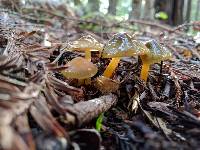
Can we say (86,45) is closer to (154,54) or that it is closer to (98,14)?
(154,54)

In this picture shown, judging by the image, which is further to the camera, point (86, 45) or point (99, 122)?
point (86, 45)

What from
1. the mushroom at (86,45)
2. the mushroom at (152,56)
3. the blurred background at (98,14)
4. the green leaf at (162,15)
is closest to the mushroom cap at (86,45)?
the mushroom at (86,45)

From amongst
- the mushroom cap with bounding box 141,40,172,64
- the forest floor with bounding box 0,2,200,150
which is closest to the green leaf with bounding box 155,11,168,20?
the forest floor with bounding box 0,2,200,150

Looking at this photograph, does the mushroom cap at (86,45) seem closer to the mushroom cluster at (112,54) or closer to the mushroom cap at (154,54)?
the mushroom cluster at (112,54)

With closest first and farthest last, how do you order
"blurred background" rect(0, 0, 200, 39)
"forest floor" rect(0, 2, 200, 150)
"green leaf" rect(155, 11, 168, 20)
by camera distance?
"forest floor" rect(0, 2, 200, 150)
"blurred background" rect(0, 0, 200, 39)
"green leaf" rect(155, 11, 168, 20)

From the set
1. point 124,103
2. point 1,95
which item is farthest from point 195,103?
point 1,95

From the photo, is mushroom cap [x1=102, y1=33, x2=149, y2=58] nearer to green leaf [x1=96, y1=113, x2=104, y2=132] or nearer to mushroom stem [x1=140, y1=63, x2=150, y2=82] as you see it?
mushroom stem [x1=140, y1=63, x2=150, y2=82]

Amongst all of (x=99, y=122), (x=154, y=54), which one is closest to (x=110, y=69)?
(x=154, y=54)
